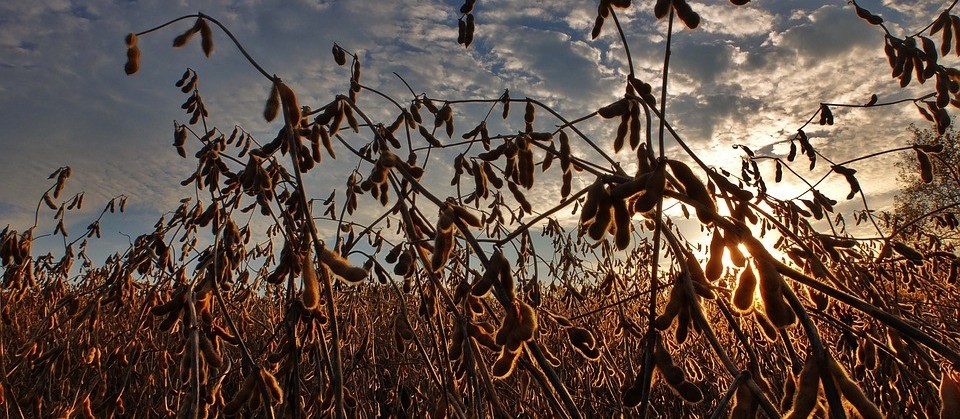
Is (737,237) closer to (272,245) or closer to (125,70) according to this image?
(125,70)

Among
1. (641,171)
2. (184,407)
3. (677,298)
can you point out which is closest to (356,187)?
(184,407)

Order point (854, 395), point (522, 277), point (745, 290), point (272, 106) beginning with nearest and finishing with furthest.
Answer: point (854, 395), point (745, 290), point (272, 106), point (522, 277)

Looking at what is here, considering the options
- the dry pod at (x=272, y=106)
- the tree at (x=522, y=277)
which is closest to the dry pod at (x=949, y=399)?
the tree at (x=522, y=277)

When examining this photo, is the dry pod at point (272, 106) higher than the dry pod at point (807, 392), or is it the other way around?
the dry pod at point (272, 106)

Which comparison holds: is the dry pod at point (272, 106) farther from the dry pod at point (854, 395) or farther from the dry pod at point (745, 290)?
the dry pod at point (854, 395)

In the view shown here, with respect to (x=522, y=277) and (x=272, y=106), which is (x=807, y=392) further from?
(x=522, y=277)

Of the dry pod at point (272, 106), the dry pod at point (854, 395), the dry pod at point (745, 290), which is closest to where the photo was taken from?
the dry pod at point (854, 395)

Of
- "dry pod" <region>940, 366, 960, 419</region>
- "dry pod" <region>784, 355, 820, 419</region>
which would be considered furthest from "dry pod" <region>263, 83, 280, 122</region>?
"dry pod" <region>940, 366, 960, 419</region>

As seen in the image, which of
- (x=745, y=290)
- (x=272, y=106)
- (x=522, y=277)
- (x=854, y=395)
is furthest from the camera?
(x=522, y=277)

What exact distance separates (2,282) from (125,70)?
190cm

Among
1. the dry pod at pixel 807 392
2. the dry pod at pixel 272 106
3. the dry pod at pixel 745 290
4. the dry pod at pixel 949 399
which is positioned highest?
the dry pod at pixel 272 106

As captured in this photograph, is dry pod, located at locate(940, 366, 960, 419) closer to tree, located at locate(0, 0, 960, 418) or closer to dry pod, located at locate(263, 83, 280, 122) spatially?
tree, located at locate(0, 0, 960, 418)

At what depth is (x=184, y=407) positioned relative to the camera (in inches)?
50.8

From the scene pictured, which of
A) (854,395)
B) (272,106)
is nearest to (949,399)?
(854,395)
